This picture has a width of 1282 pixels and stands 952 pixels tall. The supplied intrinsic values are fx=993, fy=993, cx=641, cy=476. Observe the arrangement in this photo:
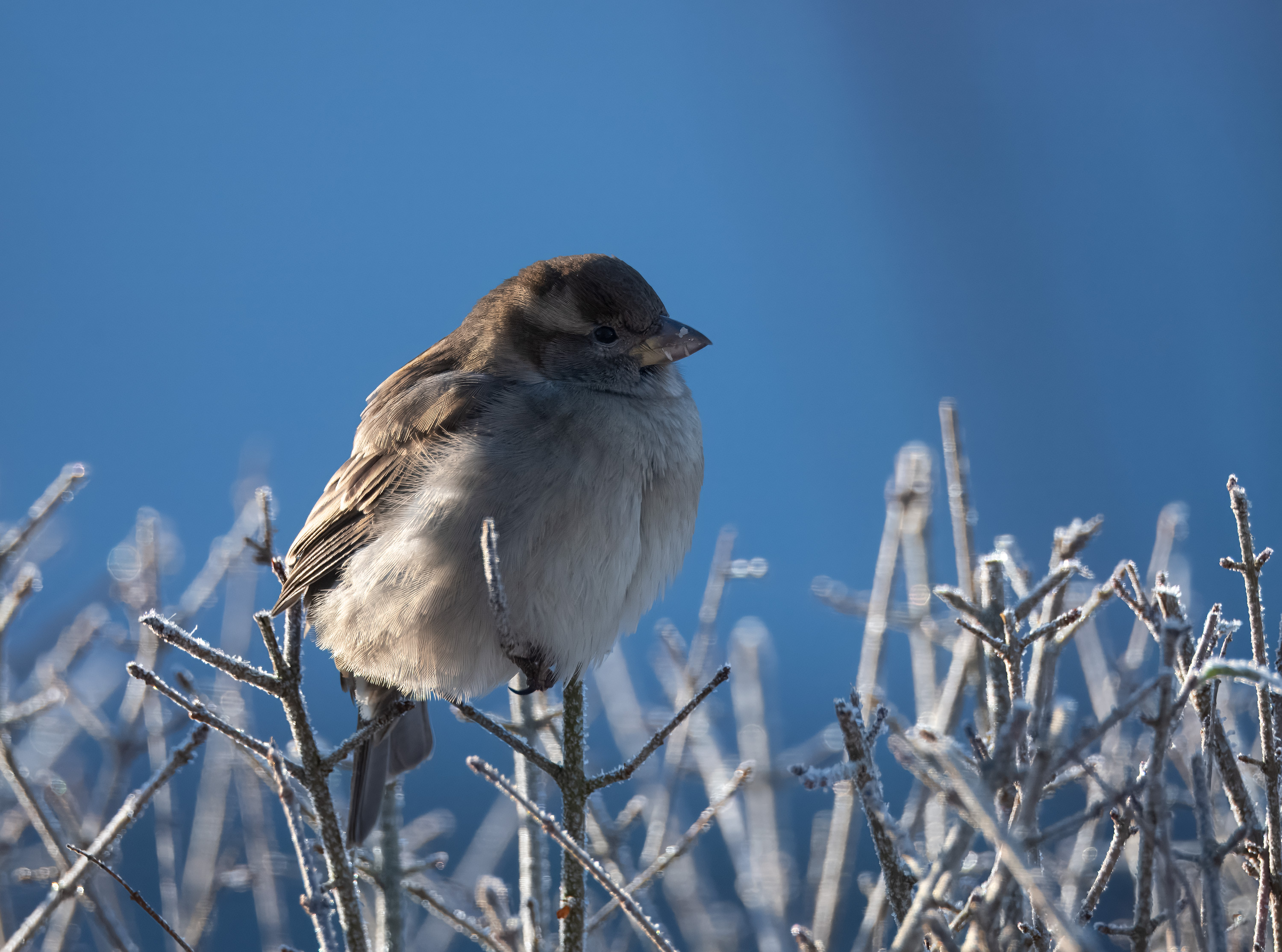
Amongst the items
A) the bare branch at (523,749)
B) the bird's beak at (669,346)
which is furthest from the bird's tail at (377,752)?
the bird's beak at (669,346)

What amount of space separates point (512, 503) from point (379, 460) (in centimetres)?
56

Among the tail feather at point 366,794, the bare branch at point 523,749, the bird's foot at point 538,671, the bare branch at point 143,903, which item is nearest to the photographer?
the bare branch at point 143,903

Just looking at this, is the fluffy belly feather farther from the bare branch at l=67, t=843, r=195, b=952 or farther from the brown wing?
the bare branch at l=67, t=843, r=195, b=952

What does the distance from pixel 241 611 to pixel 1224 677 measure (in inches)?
107

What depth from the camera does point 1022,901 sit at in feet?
3.96

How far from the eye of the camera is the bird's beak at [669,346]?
2.43m

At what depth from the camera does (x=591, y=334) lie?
247cm

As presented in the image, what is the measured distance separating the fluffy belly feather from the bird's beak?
0.14 metres

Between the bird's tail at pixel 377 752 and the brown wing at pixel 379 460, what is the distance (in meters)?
0.32

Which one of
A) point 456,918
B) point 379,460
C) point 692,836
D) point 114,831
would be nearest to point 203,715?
point 114,831

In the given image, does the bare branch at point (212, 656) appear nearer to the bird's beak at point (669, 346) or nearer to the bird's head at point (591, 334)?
the bird's head at point (591, 334)

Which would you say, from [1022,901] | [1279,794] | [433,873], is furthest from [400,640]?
[1279,794]

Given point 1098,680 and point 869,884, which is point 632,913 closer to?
point 869,884

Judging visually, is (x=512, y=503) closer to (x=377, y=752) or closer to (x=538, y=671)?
(x=538, y=671)
